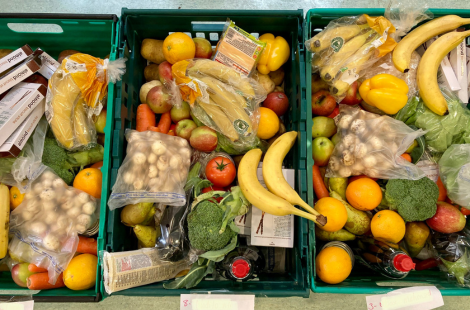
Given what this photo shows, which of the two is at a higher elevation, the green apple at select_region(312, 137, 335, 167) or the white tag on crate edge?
the green apple at select_region(312, 137, 335, 167)

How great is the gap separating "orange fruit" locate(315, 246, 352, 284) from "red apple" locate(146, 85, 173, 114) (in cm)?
87

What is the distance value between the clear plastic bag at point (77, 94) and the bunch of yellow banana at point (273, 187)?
2.06ft

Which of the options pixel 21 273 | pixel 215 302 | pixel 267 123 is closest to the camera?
pixel 215 302

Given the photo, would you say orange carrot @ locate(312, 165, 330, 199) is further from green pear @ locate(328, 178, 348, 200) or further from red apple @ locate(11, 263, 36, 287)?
red apple @ locate(11, 263, 36, 287)

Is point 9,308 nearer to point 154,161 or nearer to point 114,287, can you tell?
point 114,287

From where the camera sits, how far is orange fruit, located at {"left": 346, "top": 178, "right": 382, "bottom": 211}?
107 centimetres

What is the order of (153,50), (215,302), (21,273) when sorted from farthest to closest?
(153,50), (21,273), (215,302)

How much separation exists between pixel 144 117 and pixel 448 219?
128 cm

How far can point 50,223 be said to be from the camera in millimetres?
1084

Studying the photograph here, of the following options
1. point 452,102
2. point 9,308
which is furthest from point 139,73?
point 452,102

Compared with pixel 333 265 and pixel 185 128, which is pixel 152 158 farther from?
pixel 333 265

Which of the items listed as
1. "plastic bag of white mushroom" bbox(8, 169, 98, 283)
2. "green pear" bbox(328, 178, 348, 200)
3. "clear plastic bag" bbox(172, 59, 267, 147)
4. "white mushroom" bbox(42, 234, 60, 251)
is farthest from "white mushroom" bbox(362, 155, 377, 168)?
"white mushroom" bbox(42, 234, 60, 251)

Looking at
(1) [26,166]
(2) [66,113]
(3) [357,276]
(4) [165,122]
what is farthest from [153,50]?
(3) [357,276]

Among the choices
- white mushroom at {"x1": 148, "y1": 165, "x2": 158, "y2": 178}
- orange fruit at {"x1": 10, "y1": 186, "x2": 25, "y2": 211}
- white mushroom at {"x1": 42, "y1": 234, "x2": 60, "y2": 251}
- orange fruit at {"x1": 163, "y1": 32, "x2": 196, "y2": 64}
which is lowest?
white mushroom at {"x1": 42, "y1": 234, "x2": 60, "y2": 251}
